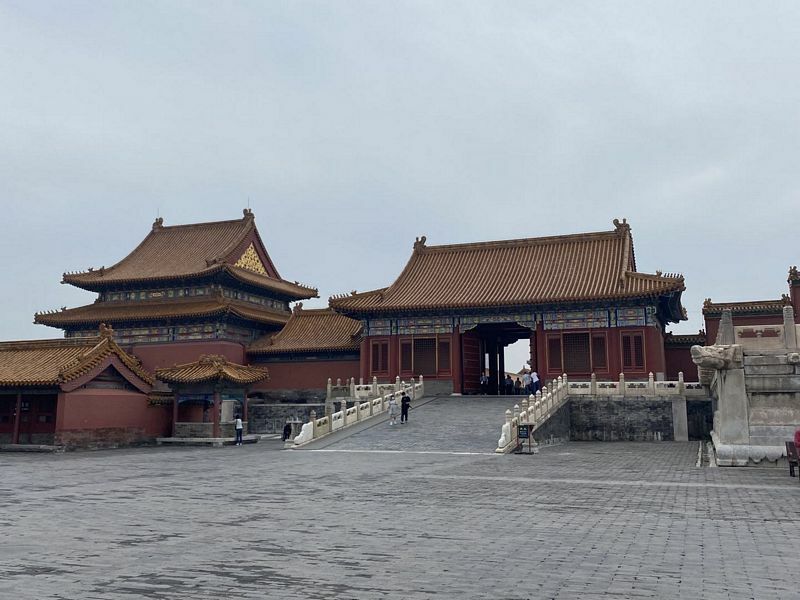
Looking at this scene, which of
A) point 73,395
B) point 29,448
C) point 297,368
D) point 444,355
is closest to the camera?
point 29,448

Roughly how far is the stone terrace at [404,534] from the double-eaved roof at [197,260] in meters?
24.7

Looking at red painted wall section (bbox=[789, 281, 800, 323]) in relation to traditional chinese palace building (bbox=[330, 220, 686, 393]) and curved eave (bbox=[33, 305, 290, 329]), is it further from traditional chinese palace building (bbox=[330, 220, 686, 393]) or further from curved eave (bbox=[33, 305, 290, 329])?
curved eave (bbox=[33, 305, 290, 329])

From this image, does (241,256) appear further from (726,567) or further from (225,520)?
(726,567)

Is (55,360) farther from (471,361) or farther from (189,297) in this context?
(471,361)

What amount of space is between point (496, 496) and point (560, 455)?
973 centimetres

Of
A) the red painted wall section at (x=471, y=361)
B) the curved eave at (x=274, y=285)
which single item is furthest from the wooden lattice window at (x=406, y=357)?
the curved eave at (x=274, y=285)

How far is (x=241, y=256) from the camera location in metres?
42.4

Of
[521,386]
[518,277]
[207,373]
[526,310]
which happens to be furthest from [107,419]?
[521,386]

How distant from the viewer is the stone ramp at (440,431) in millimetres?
22812

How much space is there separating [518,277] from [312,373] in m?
12.1

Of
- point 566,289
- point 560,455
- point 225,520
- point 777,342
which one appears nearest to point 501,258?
point 566,289

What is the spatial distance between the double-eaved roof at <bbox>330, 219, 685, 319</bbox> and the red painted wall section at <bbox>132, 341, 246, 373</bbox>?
6.54 m

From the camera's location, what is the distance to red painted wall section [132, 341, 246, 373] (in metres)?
37.5

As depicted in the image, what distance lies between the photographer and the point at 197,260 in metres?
41.8
